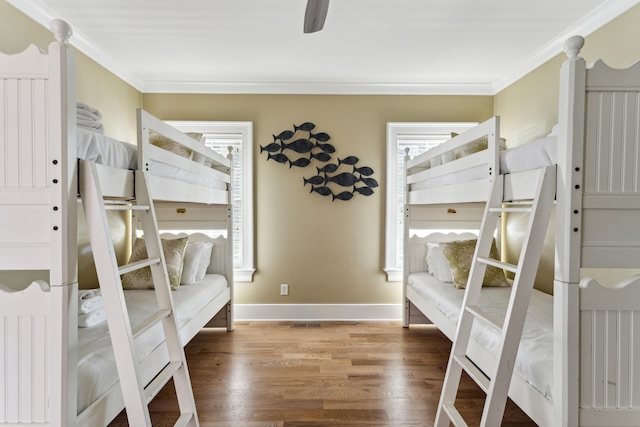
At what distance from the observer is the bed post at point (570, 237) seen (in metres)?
1.21

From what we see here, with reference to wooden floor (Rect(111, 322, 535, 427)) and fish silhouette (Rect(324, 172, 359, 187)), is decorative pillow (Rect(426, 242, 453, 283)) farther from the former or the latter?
fish silhouette (Rect(324, 172, 359, 187))

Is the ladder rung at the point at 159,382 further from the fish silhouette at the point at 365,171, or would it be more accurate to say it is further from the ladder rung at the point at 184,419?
the fish silhouette at the point at 365,171

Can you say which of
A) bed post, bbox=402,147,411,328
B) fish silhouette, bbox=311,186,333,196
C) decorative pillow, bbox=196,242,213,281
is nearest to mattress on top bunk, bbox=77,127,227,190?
decorative pillow, bbox=196,242,213,281

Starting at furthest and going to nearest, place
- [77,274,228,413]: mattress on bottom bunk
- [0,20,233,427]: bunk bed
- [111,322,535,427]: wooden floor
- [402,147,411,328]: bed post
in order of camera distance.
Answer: [402,147,411,328]: bed post
[111,322,535,427]: wooden floor
[77,274,228,413]: mattress on bottom bunk
[0,20,233,427]: bunk bed

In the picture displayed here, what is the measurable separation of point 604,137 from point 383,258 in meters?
2.61

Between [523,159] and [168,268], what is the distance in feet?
8.47

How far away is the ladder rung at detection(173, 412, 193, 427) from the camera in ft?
5.42

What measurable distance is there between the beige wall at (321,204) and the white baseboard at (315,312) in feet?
0.20

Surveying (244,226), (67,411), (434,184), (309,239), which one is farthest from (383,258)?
(67,411)

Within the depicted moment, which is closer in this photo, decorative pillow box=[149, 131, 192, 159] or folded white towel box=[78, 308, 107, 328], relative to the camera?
folded white towel box=[78, 308, 107, 328]

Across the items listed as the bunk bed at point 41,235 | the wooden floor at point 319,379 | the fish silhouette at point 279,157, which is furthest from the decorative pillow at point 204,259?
the bunk bed at point 41,235

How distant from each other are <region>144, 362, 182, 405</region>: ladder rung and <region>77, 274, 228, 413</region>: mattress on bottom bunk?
14 cm

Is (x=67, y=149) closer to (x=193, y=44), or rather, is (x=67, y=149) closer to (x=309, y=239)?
(x=193, y=44)

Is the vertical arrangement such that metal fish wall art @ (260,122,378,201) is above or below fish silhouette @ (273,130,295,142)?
below
